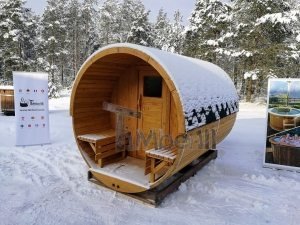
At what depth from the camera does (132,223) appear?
3723 millimetres

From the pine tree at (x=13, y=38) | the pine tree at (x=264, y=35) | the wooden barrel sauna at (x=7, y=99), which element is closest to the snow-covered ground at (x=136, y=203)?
the wooden barrel sauna at (x=7, y=99)

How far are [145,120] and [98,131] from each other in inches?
41.3

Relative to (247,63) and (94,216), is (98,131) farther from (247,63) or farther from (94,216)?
(247,63)

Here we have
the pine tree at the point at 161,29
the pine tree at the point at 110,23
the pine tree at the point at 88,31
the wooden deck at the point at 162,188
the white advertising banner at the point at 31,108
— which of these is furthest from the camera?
the pine tree at the point at 110,23

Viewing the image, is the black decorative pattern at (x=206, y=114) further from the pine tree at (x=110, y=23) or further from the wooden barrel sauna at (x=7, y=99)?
the pine tree at (x=110, y=23)

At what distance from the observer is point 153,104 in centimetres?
535

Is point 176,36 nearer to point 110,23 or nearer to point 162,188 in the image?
point 110,23

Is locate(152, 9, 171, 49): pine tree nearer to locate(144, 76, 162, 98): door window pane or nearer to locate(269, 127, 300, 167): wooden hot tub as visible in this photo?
locate(269, 127, 300, 167): wooden hot tub

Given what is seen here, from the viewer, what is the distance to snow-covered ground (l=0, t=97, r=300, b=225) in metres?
3.88

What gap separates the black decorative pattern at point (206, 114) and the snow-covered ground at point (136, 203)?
1250 mm

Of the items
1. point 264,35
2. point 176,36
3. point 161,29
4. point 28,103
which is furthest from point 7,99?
point 161,29

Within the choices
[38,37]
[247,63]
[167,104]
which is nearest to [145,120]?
[167,104]

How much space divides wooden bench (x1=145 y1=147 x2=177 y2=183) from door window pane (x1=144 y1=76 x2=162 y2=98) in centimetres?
132

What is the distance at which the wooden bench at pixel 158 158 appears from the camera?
3967 mm
